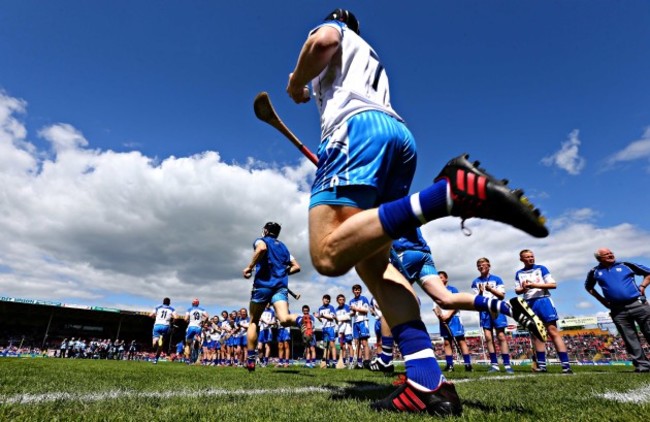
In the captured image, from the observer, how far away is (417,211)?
1727 mm

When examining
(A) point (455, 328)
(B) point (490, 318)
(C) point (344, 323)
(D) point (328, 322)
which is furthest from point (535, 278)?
(D) point (328, 322)

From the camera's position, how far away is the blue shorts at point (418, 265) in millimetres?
4478

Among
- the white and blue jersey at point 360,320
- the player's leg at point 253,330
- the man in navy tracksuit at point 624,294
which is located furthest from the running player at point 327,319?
the man in navy tracksuit at point 624,294

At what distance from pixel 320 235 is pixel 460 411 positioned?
120cm

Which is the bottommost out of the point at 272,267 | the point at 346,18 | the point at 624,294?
the point at 624,294

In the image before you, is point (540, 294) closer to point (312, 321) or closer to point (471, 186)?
point (312, 321)

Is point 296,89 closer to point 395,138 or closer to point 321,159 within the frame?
point 321,159

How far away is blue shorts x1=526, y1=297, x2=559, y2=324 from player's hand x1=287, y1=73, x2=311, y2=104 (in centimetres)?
728

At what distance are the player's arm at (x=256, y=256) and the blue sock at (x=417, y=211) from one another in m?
4.76

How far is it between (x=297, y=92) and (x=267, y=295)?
4.63m

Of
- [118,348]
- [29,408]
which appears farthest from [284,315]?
[118,348]

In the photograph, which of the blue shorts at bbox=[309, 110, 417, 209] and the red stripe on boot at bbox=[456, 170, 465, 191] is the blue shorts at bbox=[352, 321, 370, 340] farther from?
the red stripe on boot at bbox=[456, 170, 465, 191]

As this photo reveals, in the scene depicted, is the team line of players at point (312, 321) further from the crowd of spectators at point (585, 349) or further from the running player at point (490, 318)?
the crowd of spectators at point (585, 349)

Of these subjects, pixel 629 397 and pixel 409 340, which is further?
pixel 629 397
